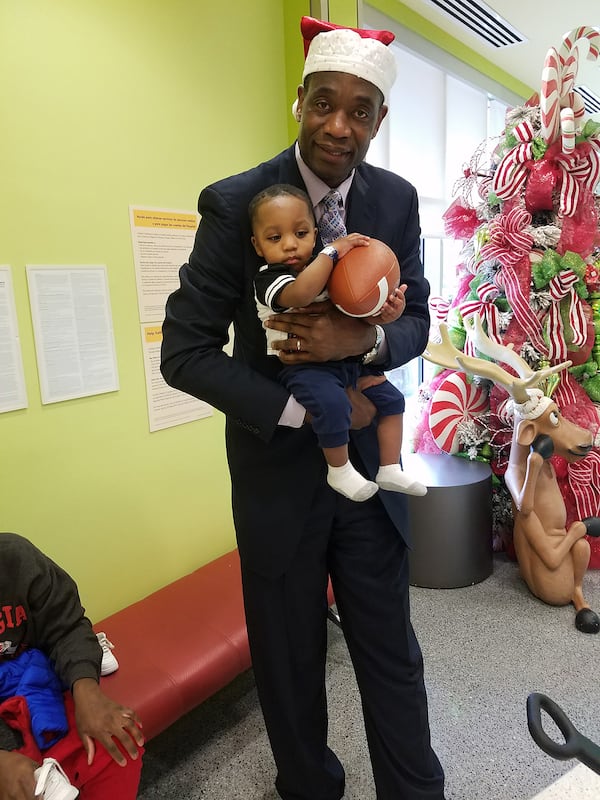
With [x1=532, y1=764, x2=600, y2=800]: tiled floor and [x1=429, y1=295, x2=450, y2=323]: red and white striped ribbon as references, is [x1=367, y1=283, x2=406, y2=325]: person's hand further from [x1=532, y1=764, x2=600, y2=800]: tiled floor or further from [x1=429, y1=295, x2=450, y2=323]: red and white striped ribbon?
[x1=429, y1=295, x2=450, y2=323]: red and white striped ribbon

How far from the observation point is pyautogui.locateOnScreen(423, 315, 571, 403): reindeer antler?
98.1 inches

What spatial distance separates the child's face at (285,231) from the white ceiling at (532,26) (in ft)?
8.56

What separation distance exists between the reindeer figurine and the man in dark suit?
4.39ft

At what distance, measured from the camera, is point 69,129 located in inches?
75.2

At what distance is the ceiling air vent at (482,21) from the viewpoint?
3.21 meters

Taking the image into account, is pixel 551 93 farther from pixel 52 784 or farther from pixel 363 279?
pixel 52 784

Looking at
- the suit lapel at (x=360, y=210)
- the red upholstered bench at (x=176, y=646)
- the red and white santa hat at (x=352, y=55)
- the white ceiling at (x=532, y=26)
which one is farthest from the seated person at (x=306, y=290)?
the white ceiling at (x=532, y=26)

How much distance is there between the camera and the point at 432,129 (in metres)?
3.65

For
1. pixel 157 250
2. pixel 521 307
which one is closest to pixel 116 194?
pixel 157 250

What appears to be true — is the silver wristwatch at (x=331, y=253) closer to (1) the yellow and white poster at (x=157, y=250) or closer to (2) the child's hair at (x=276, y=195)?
(2) the child's hair at (x=276, y=195)

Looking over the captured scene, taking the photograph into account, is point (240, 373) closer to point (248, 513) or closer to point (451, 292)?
point (248, 513)

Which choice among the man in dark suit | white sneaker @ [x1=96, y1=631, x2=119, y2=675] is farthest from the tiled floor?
white sneaker @ [x1=96, y1=631, x2=119, y2=675]

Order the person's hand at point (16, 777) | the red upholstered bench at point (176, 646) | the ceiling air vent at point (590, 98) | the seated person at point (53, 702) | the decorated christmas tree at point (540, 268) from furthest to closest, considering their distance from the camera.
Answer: the ceiling air vent at point (590, 98) < the decorated christmas tree at point (540, 268) < the red upholstered bench at point (176, 646) < the seated person at point (53, 702) < the person's hand at point (16, 777)

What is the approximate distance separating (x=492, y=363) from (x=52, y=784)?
85.5 inches
